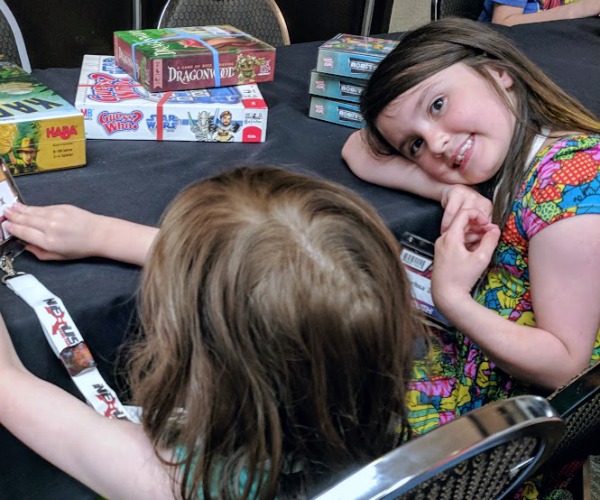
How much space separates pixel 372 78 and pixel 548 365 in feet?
1.70

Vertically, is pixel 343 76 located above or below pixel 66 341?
above

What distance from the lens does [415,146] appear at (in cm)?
107

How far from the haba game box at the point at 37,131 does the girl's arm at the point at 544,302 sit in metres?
0.57

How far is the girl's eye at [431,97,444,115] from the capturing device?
3.23 feet

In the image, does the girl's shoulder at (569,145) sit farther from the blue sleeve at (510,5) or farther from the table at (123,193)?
the blue sleeve at (510,5)

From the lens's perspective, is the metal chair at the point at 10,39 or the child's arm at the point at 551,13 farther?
the child's arm at the point at 551,13

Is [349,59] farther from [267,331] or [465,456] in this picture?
[465,456]

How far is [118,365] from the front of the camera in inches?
34.1

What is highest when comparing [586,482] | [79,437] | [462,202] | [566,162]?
[566,162]

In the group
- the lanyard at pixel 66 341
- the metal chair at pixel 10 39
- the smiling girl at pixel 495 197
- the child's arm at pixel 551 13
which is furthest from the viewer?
the child's arm at pixel 551 13

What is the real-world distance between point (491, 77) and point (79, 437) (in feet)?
2.49

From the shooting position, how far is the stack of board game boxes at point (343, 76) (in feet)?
4.02

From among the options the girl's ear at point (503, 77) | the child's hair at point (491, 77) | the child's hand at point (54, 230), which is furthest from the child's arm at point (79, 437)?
the girl's ear at point (503, 77)

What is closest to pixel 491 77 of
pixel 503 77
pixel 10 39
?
pixel 503 77
